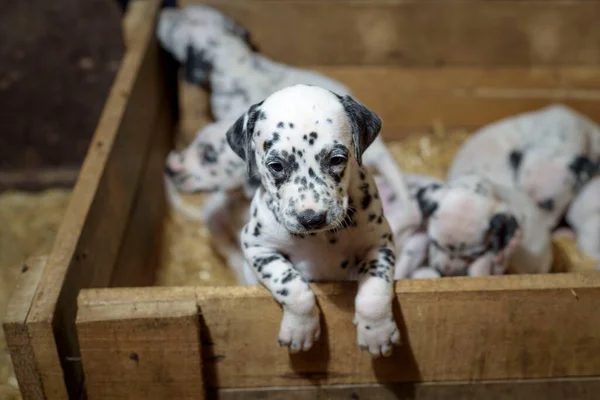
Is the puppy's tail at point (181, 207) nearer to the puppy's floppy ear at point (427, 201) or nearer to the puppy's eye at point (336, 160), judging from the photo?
the puppy's floppy ear at point (427, 201)

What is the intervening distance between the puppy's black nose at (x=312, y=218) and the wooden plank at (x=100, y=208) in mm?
751

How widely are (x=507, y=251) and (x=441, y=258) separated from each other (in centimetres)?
25

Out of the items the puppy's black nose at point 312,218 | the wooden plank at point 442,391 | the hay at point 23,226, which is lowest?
the hay at point 23,226

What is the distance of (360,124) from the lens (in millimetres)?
2014

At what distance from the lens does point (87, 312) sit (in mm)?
2037

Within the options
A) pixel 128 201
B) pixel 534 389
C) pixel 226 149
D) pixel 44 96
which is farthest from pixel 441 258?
pixel 44 96

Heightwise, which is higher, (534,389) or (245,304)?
(245,304)

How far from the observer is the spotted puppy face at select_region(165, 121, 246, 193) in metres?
2.95

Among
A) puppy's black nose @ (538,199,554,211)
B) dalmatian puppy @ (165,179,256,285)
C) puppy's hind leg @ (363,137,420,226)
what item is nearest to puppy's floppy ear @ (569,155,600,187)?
puppy's black nose @ (538,199,554,211)

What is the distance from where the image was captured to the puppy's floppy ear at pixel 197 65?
12.4 ft

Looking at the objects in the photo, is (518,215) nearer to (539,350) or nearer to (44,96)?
(539,350)

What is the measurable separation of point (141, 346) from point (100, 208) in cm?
68

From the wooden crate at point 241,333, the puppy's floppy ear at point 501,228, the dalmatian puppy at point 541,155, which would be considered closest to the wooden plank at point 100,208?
the wooden crate at point 241,333

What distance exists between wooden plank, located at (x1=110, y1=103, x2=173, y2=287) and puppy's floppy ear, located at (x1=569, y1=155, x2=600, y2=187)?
79.8 inches
